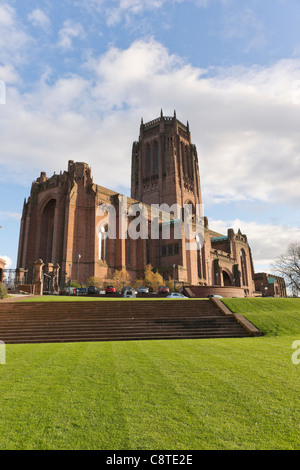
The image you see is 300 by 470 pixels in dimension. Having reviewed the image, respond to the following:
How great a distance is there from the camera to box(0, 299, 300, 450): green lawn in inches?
158

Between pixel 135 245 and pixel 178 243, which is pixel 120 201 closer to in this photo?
pixel 135 245

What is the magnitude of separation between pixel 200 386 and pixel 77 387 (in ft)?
7.95

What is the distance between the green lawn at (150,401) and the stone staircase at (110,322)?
204 inches

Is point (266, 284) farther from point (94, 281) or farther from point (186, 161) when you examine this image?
point (94, 281)

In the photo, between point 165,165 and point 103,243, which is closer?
point 103,243

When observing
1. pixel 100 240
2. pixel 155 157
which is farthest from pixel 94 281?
pixel 155 157

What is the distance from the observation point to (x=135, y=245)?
188ft

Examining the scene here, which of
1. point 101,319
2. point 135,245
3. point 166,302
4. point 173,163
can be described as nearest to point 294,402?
point 101,319

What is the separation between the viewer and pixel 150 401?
5.25m

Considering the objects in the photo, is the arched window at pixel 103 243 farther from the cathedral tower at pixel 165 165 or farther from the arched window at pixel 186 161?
the arched window at pixel 186 161

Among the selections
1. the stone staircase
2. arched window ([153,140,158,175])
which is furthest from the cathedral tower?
the stone staircase

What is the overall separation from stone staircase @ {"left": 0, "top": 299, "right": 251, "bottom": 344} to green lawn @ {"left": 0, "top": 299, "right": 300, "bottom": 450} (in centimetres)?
518

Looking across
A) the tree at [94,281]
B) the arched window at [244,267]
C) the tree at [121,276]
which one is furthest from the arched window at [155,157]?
the tree at [94,281]

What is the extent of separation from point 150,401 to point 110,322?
1113 centimetres
